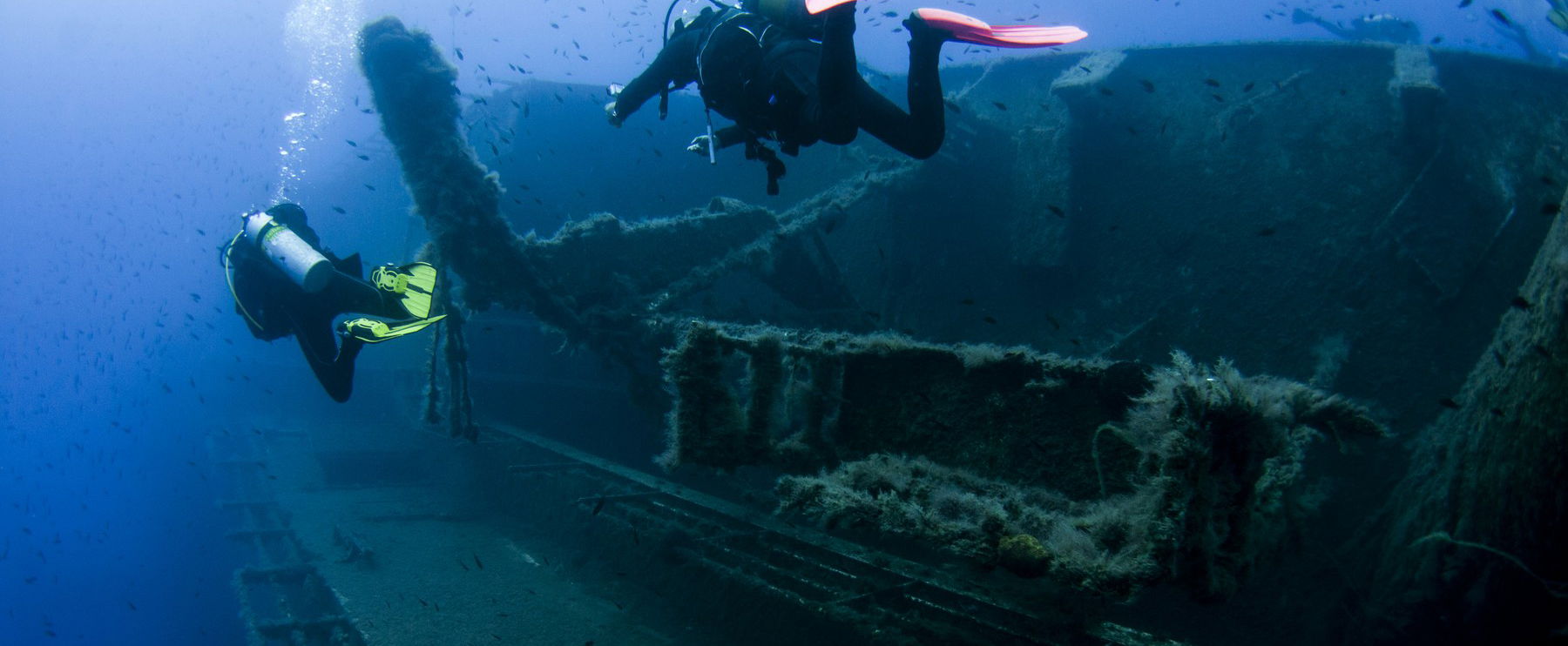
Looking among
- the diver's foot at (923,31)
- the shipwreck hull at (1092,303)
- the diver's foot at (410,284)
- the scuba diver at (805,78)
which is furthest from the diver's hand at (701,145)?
the diver's foot at (410,284)

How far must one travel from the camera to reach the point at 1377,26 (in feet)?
49.3

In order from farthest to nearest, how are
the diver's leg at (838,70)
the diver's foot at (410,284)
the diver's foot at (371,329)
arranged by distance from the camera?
the diver's foot at (410,284)
the diver's foot at (371,329)
the diver's leg at (838,70)

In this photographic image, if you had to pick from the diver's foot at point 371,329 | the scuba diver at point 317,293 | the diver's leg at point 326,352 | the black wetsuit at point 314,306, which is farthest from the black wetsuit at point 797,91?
the diver's leg at point 326,352

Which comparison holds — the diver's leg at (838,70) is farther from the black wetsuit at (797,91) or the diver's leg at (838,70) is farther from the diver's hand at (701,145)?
the diver's hand at (701,145)

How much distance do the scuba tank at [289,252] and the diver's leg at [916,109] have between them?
466cm

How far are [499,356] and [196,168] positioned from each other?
476 feet

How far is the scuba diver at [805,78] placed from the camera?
3.76 metres

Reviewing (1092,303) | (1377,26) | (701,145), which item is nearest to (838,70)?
(701,145)

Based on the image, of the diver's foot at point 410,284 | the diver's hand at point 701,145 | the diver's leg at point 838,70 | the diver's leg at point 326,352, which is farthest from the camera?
the diver's foot at point 410,284

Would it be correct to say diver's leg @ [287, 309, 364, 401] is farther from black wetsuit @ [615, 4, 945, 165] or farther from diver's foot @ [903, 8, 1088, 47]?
diver's foot @ [903, 8, 1088, 47]

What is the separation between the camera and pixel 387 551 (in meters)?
7.51

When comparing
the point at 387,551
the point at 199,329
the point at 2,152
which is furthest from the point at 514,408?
the point at 2,152

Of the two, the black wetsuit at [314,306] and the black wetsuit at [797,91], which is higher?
the black wetsuit at [797,91]

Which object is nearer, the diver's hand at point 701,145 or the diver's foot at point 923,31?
the diver's foot at point 923,31
